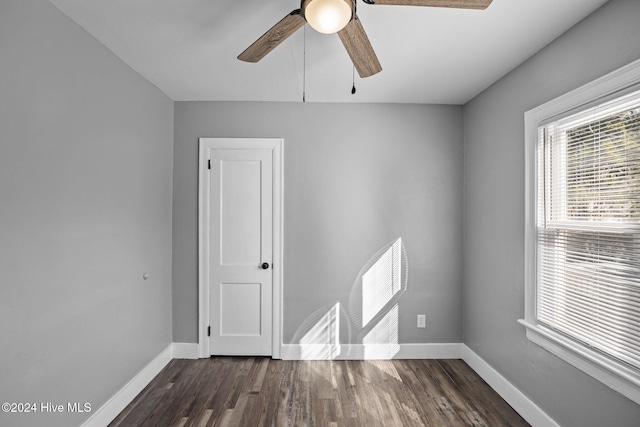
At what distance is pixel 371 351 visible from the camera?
3.54 m

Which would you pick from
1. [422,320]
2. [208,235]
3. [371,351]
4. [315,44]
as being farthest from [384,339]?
[315,44]

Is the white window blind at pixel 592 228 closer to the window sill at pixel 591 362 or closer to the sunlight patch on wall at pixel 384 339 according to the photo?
the window sill at pixel 591 362

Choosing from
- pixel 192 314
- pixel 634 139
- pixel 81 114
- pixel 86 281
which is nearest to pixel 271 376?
pixel 192 314

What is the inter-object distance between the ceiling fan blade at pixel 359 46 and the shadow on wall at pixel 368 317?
2.00m

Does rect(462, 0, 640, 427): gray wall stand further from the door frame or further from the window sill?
the door frame

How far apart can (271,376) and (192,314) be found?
1.02 metres

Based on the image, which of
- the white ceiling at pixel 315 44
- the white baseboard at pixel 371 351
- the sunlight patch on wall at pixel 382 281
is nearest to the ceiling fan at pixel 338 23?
Result: the white ceiling at pixel 315 44

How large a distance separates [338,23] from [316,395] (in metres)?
2.62

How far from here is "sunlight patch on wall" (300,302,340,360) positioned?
352 centimetres

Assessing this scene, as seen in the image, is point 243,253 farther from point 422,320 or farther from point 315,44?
point 315,44

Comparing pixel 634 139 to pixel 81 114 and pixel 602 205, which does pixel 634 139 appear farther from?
pixel 81 114

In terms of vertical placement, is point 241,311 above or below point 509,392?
above

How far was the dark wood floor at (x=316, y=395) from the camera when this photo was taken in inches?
98.3

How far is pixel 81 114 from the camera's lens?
2.16 m
